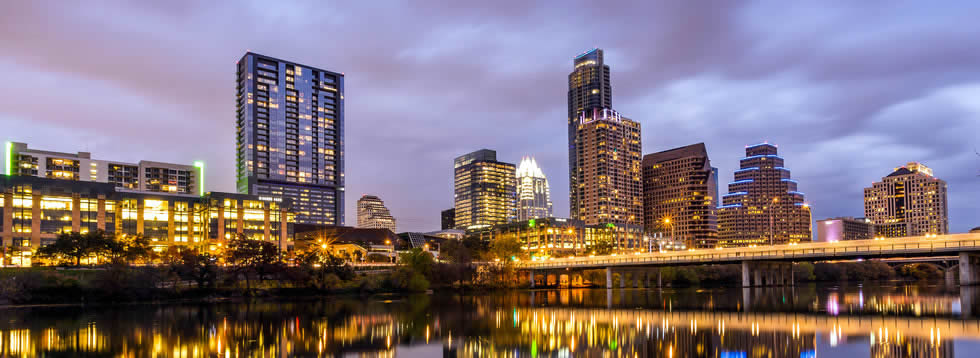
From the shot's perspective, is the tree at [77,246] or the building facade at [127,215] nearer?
the tree at [77,246]

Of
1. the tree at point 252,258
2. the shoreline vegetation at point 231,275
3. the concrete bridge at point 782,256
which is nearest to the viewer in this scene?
the concrete bridge at point 782,256

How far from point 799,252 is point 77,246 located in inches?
4613

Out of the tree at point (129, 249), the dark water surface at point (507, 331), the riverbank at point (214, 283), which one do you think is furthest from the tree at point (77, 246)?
the dark water surface at point (507, 331)

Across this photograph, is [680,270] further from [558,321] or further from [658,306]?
[558,321]

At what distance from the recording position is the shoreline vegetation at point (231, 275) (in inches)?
3622

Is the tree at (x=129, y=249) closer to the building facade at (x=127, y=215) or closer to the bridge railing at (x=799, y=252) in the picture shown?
the building facade at (x=127, y=215)

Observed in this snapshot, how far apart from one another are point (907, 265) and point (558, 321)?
583ft

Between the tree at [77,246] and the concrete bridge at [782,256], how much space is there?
78643mm

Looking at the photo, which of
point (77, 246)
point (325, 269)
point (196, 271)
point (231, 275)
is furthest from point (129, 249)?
point (325, 269)

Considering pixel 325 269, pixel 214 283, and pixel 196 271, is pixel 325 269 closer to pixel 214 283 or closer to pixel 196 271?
pixel 214 283

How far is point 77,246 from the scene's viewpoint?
11481 cm

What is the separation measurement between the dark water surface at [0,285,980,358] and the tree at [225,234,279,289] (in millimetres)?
20887

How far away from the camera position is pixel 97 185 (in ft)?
517

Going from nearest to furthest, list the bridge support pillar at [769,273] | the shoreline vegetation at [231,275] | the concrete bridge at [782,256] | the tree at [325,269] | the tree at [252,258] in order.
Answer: the concrete bridge at [782,256] → the shoreline vegetation at [231,275] → the tree at [252,258] → the tree at [325,269] → the bridge support pillar at [769,273]
